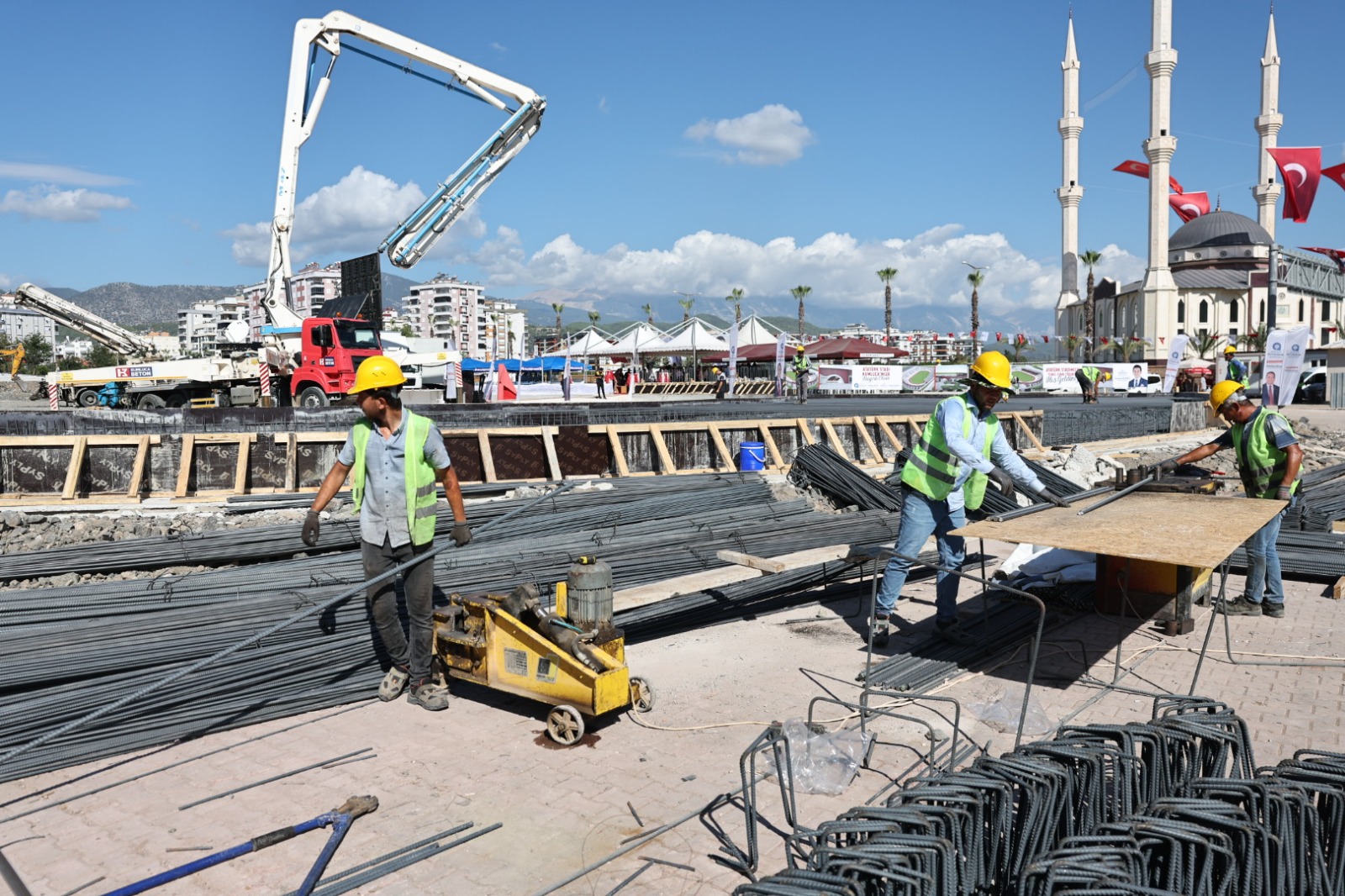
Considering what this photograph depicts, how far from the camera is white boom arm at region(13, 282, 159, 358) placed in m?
27.1

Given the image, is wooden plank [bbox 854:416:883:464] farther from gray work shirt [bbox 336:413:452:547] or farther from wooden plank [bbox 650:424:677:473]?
gray work shirt [bbox 336:413:452:547]

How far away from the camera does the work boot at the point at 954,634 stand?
6.30m

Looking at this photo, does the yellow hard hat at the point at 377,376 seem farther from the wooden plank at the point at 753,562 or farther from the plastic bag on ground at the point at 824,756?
the wooden plank at the point at 753,562

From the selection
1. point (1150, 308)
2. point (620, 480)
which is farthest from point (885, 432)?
point (1150, 308)

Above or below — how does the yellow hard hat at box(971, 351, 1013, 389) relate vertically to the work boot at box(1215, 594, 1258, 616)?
above

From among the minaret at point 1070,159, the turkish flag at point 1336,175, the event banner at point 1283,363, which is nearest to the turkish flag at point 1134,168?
the minaret at point 1070,159

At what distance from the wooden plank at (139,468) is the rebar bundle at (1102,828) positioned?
10.2 metres

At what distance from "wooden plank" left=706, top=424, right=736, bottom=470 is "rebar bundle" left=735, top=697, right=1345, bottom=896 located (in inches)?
374

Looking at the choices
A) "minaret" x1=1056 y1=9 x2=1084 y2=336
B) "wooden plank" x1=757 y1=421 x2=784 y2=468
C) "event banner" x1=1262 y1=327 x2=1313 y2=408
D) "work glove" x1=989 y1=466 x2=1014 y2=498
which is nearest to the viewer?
"work glove" x1=989 y1=466 x2=1014 y2=498

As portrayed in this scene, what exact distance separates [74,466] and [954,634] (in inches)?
402

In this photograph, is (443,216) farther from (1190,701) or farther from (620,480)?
(1190,701)

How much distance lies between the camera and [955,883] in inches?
113

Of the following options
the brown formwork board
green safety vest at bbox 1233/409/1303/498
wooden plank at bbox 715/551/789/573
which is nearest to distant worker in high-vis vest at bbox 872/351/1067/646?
the brown formwork board

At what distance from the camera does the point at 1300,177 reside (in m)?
35.8
